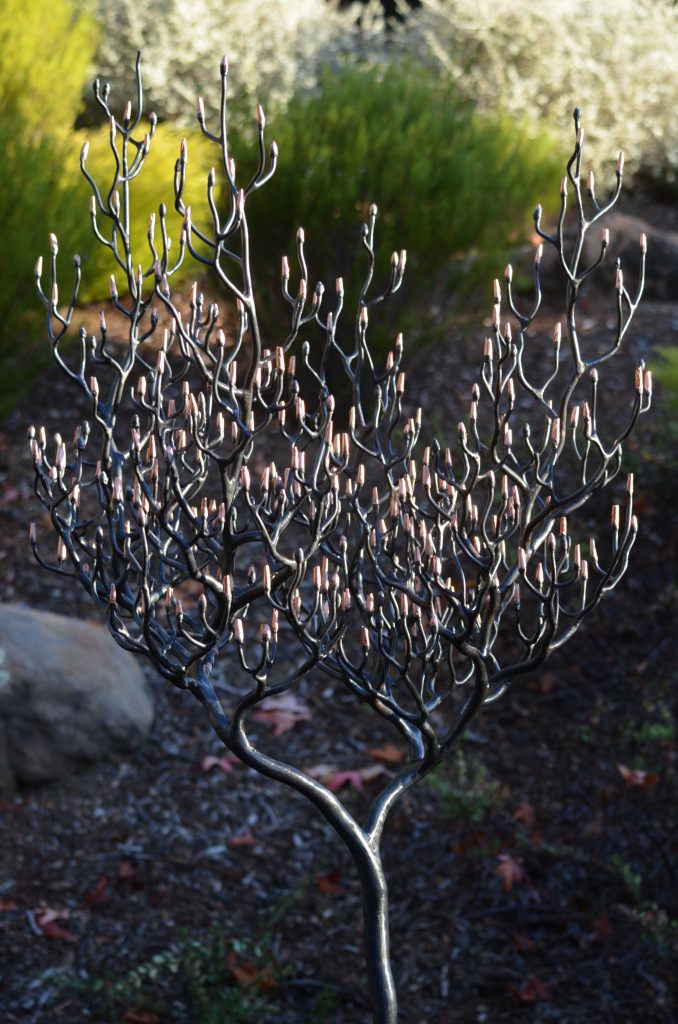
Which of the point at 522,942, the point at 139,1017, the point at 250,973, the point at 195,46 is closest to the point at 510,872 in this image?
the point at 522,942

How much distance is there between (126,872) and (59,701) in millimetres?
692

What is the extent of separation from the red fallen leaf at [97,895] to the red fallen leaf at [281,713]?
0.99m

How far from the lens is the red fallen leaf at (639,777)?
13.7 feet

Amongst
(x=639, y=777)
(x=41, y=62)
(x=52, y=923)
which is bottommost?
(x=52, y=923)

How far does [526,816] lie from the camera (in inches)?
168

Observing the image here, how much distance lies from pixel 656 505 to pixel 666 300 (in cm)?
275

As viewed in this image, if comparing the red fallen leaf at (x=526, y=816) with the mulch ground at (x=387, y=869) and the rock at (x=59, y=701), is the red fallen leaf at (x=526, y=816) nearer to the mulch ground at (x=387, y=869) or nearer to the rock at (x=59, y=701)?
the mulch ground at (x=387, y=869)

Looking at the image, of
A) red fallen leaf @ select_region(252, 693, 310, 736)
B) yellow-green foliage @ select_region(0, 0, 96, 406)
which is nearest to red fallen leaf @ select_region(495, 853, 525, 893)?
red fallen leaf @ select_region(252, 693, 310, 736)

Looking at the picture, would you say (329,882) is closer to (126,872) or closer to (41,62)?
(126,872)

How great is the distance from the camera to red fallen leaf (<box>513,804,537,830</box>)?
4.23 m

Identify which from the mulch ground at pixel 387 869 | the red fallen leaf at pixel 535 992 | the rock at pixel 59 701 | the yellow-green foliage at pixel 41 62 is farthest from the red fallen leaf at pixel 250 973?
the yellow-green foliage at pixel 41 62

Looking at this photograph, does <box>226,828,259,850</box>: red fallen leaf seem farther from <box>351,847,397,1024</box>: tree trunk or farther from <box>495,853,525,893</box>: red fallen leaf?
<box>351,847,397,1024</box>: tree trunk

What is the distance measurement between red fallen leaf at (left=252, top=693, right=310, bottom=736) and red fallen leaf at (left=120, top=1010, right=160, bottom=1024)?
55.0 inches

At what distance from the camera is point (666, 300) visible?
785 cm
